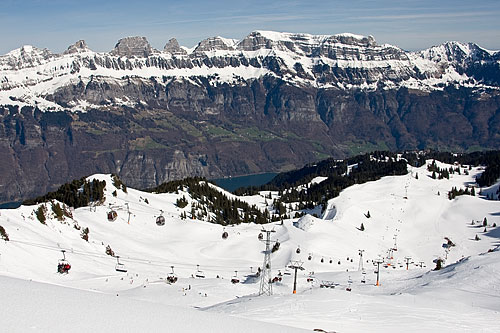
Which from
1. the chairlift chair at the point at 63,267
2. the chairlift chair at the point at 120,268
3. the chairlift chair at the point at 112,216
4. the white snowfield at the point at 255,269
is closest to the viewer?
the white snowfield at the point at 255,269

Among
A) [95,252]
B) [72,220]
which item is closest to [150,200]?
[72,220]

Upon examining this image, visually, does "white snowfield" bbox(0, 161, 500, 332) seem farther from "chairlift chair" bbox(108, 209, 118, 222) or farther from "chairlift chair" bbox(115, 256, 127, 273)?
"chairlift chair" bbox(108, 209, 118, 222)

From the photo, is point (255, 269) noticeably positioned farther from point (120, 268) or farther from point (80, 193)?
point (80, 193)

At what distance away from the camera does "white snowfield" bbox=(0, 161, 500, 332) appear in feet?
56.6

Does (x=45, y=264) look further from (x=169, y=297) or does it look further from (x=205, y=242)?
(x=205, y=242)

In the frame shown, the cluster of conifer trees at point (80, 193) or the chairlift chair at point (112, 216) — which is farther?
the cluster of conifer trees at point (80, 193)

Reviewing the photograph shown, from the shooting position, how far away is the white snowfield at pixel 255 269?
17266 mm

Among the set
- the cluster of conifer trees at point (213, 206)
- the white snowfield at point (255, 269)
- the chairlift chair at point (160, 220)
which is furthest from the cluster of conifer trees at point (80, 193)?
the cluster of conifer trees at point (213, 206)

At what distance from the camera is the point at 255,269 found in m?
90.8

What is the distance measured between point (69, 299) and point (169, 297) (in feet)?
130

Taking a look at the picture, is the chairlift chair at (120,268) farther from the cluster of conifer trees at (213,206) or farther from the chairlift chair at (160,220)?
the cluster of conifer trees at (213,206)

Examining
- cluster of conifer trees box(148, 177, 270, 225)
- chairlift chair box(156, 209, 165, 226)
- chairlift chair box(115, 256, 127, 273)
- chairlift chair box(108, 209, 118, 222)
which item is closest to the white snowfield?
chairlift chair box(156, 209, 165, 226)

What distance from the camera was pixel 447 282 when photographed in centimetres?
6272

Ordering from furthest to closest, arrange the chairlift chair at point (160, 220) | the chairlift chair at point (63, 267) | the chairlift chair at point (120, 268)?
1. the chairlift chair at point (160, 220)
2. the chairlift chair at point (120, 268)
3. the chairlift chair at point (63, 267)
